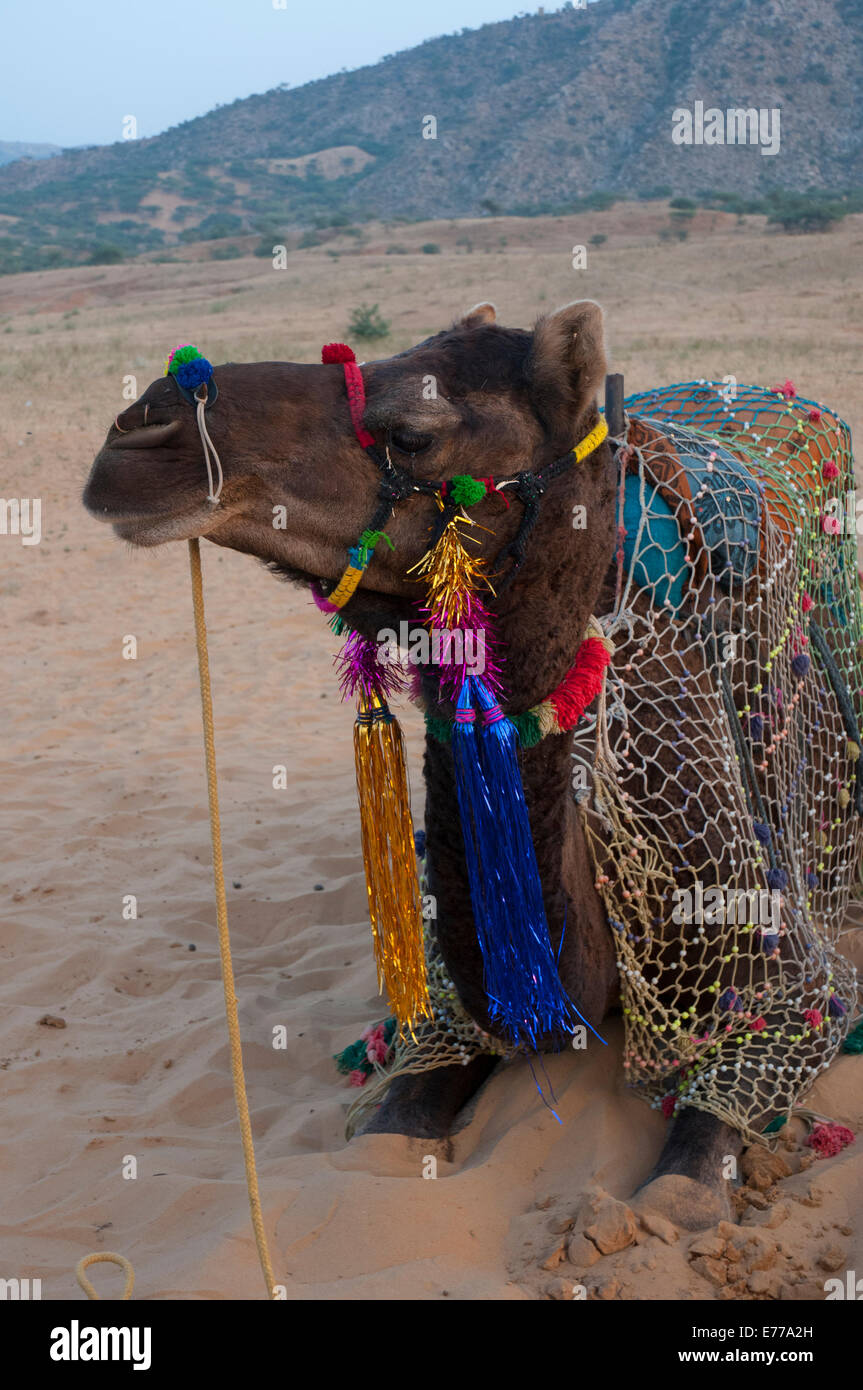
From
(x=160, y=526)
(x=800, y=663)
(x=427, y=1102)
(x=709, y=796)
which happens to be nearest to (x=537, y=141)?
(x=800, y=663)

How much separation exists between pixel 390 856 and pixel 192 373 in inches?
54.0

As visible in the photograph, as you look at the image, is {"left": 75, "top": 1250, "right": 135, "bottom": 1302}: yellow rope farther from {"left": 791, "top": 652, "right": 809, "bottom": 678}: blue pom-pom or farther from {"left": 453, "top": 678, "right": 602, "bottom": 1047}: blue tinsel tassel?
{"left": 791, "top": 652, "right": 809, "bottom": 678}: blue pom-pom

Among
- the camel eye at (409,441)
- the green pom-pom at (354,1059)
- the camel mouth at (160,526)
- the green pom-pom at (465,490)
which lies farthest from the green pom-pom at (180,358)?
the green pom-pom at (354,1059)

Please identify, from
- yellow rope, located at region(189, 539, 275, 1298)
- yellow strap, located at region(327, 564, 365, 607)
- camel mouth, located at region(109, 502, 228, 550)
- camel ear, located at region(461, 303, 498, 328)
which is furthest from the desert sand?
camel ear, located at region(461, 303, 498, 328)

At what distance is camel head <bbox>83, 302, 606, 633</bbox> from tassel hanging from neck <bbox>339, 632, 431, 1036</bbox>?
0.23 m

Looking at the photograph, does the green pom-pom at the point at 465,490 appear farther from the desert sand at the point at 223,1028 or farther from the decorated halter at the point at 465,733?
the desert sand at the point at 223,1028

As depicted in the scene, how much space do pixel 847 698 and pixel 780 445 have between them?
102 cm

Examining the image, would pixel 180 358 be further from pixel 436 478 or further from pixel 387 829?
pixel 387 829

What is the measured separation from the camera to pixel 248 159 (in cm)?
8538

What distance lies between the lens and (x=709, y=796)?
12.4 feet

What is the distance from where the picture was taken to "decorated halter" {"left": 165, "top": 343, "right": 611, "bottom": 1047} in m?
2.86

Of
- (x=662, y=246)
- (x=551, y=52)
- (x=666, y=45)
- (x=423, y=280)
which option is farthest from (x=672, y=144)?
(x=423, y=280)

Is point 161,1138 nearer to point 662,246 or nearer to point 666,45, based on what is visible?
point 662,246

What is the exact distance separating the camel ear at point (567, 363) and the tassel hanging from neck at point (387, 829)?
72 centimetres
